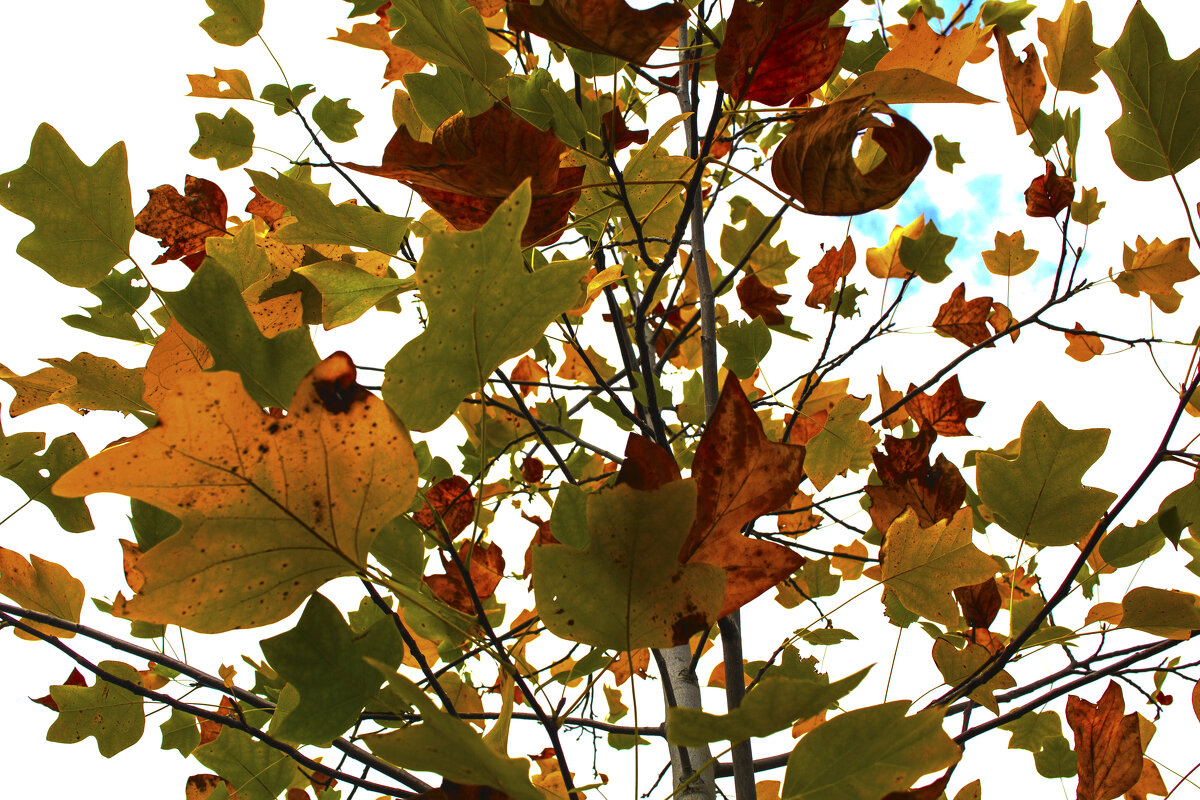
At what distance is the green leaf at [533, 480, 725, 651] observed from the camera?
297 millimetres

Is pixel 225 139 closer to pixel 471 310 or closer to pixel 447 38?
pixel 447 38

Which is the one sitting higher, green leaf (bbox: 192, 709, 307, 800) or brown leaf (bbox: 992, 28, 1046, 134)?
brown leaf (bbox: 992, 28, 1046, 134)

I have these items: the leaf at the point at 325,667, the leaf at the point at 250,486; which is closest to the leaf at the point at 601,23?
the leaf at the point at 250,486

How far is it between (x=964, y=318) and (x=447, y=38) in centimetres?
79

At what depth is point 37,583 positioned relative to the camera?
57 centimetres

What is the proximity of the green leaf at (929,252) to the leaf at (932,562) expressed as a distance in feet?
1.36

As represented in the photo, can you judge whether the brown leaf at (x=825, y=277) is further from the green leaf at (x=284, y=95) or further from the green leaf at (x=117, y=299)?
the green leaf at (x=117, y=299)

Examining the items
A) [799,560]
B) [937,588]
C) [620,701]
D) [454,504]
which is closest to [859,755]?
[799,560]

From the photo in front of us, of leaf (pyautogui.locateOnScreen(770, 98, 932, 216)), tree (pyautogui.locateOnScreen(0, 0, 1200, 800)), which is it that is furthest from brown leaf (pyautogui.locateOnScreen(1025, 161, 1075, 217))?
leaf (pyautogui.locateOnScreen(770, 98, 932, 216))

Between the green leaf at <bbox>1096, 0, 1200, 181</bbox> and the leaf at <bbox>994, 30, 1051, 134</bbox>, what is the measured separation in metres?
0.12

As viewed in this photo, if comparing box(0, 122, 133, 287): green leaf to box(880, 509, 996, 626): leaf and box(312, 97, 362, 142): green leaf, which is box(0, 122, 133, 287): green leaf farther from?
box(880, 509, 996, 626): leaf

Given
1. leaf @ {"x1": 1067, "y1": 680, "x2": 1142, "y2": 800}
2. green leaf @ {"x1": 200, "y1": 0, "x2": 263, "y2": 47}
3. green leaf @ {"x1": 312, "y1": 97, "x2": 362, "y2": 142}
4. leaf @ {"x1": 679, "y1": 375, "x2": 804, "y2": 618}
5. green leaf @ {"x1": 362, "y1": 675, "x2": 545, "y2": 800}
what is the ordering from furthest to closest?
green leaf @ {"x1": 312, "y1": 97, "x2": 362, "y2": 142}
green leaf @ {"x1": 200, "y1": 0, "x2": 263, "y2": 47}
leaf @ {"x1": 1067, "y1": 680, "x2": 1142, "y2": 800}
leaf @ {"x1": 679, "y1": 375, "x2": 804, "y2": 618}
green leaf @ {"x1": 362, "y1": 675, "x2": 545, "y2": 800}

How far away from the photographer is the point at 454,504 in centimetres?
74

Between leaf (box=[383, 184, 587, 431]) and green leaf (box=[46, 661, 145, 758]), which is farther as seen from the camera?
green leaf (box=[46, 661, 145, 758])
